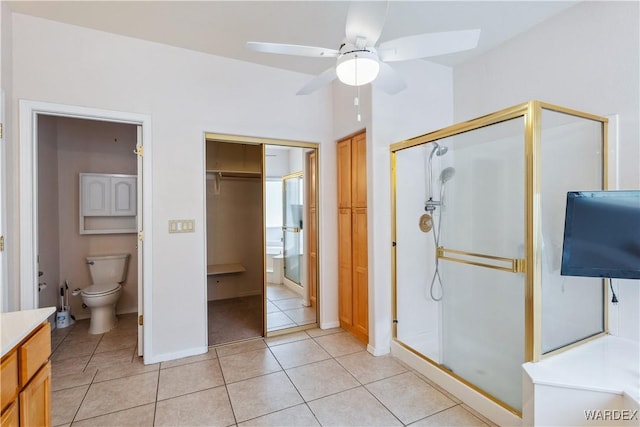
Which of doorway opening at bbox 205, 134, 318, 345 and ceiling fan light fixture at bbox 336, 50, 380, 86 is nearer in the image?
ceiling fan light fixture at bbox 336, 50, 380, 86

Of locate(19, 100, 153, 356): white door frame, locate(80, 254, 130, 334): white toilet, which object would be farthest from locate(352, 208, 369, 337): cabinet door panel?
locate(80, 254, 130, 334): white toilet

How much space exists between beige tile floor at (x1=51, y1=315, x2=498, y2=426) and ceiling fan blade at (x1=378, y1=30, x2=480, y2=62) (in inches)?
85.7

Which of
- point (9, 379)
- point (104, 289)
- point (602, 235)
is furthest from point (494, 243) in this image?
point (104, 289)

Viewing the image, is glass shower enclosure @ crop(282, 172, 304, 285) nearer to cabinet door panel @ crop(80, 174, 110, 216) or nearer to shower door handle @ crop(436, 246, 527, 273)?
shower door handle @ crop(436, 246, 527, 273)

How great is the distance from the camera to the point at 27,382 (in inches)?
51.8

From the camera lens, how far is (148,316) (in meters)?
2.59

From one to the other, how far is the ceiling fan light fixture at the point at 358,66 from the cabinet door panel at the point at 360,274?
4.76 ft

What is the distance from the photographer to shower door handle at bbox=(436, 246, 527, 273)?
1887 mm

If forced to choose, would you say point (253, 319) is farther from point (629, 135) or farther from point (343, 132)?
point (629, 135)

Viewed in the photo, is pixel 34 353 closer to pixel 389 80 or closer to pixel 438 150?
pixel 389 80

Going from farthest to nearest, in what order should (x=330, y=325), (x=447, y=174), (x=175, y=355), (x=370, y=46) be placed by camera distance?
(x=330, y=325), (x=175, y=355), (x=447, y=174), (x=370, y=46)

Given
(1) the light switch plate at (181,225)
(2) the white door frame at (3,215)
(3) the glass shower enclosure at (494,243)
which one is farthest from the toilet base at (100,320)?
(3) the glass shower enclosure at (494,243)

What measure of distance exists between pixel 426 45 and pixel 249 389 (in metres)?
2.51

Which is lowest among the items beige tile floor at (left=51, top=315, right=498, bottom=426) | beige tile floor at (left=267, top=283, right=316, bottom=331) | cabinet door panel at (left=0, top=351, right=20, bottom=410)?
beige tile floor at (left=51, top=315, right=498, bottom=426)
